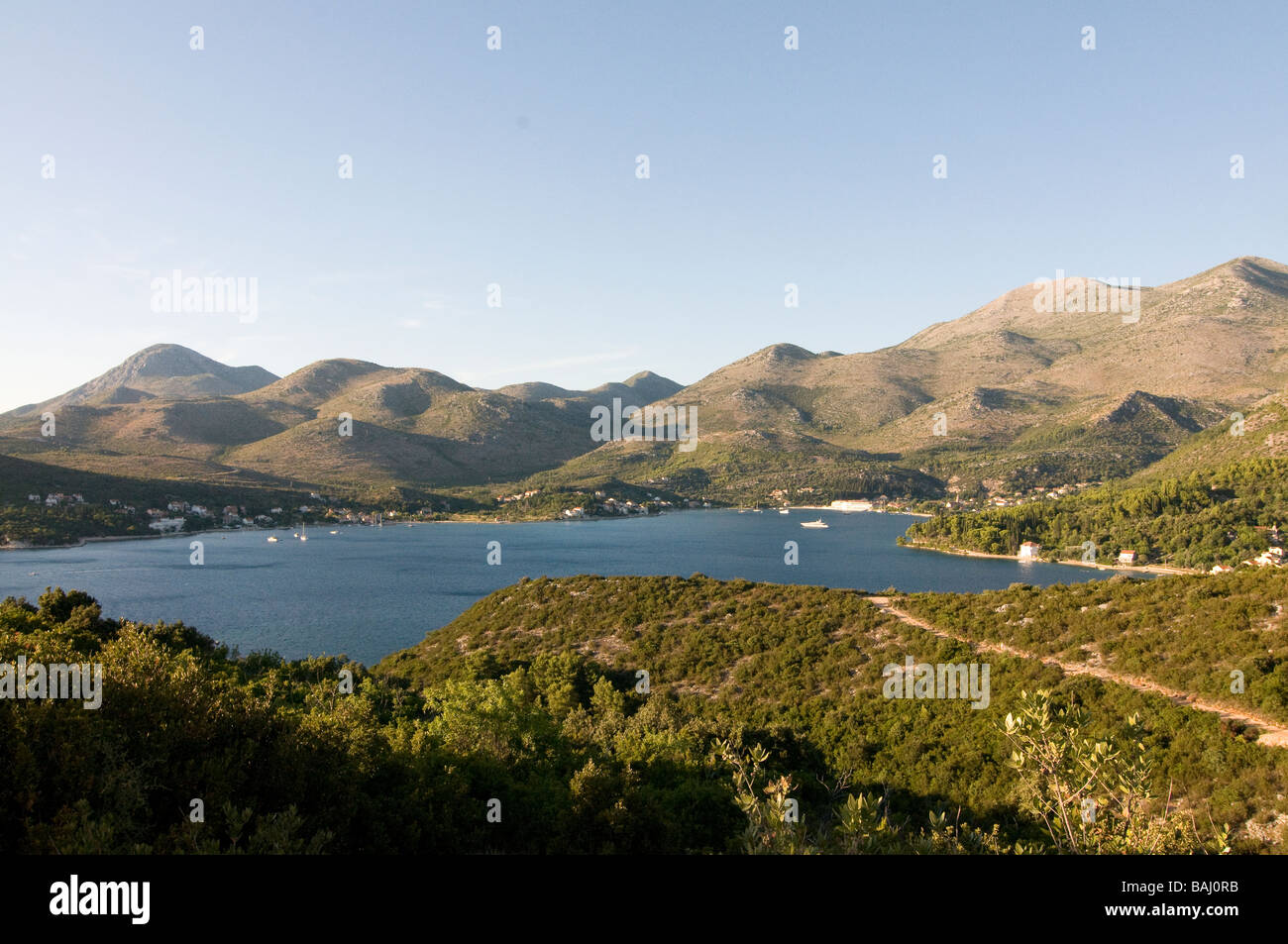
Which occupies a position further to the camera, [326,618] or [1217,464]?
[1217,464]

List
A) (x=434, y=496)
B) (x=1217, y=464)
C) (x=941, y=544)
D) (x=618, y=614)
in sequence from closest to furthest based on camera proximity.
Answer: (x=618, y=614)
(x=1217, y=464)
(x=941, y=544)
(x=434, y=496)

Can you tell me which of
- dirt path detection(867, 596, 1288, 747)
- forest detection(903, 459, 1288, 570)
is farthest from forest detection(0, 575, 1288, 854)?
forest detection(903, 459, 1288, 570)

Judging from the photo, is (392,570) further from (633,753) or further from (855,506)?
(855,506)

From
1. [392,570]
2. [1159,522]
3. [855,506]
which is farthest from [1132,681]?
[855,506]

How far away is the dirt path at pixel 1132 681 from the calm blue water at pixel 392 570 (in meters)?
47.8

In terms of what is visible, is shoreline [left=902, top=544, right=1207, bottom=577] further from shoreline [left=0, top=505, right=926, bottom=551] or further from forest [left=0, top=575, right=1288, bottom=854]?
forest [left=0, top=575, right=1288, bottom=854]

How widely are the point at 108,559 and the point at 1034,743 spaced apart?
134 metres

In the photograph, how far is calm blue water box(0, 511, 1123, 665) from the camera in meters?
71.1

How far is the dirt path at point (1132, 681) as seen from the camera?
64.0 ft
